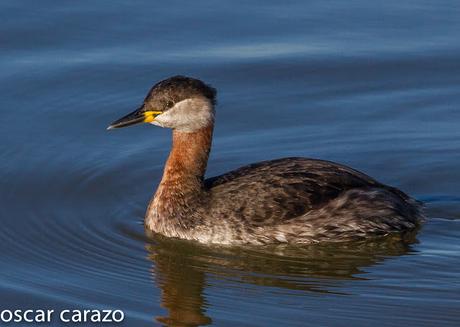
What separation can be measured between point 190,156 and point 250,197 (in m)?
0.76

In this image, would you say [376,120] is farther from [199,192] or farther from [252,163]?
[199,192]

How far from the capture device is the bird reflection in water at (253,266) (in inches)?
418

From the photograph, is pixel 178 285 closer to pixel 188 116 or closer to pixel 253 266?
pixel 253 266

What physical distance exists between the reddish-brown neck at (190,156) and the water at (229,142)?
22.2 inches

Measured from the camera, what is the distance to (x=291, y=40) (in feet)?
52.6

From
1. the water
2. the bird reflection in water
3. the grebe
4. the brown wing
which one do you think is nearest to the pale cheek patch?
the grebe

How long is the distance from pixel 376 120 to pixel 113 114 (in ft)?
9.18

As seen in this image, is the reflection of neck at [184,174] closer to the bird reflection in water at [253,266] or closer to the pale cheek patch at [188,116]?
the pale cheek patch at [188,116]

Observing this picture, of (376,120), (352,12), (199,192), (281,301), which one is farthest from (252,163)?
(352,12)

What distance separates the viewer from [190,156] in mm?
12352

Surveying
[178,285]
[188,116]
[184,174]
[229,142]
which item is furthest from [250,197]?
[229,142]

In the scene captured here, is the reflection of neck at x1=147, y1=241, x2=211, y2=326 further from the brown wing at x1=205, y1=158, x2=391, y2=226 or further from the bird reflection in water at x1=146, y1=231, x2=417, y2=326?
the brown wing at x1=205, y1=158, x2=391, y2=226

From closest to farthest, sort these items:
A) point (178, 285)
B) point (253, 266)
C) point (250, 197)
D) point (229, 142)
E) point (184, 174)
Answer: point (178, 285)
point (253, 266)
point (250, 197)
point (184, 174)
point (229, 142)

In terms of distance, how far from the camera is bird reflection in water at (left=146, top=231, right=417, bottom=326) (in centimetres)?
1062
